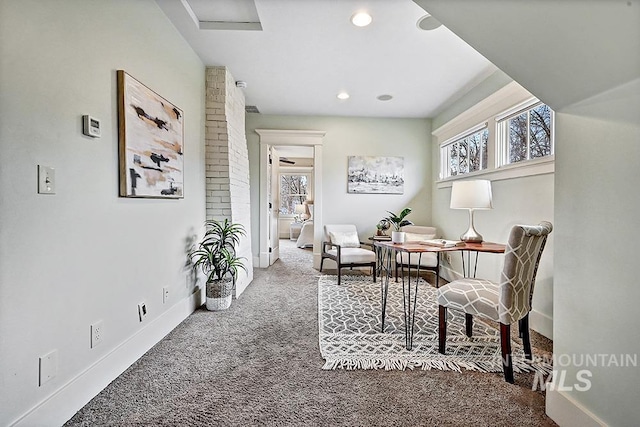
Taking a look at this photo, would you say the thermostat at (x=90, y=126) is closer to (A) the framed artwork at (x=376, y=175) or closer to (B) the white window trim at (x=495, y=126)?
(B) the white window trim at (x=495, y=126)

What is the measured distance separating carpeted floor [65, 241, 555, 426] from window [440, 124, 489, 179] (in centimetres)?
223

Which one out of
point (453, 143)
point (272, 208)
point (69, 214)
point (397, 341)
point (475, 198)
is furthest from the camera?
point (272, 208)

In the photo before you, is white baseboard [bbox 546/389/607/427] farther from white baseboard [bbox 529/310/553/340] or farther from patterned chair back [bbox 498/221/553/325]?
white baseboard [bbox 529/310/553/340]

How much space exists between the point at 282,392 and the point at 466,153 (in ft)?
12.3

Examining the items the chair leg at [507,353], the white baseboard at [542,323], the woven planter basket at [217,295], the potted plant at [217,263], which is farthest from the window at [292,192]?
the chair leg at [507,353]

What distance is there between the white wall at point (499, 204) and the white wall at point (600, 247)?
0.21 metres

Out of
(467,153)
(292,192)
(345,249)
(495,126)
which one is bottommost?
(345,249)

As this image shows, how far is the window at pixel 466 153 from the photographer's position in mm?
3672

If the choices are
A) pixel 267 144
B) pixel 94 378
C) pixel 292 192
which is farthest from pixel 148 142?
pixel 292 192

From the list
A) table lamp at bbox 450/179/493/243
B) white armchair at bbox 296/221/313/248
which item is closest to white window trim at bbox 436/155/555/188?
table lamp at bbox 450/179/493/243

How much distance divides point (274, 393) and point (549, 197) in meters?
2.53

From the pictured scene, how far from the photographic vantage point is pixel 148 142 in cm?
209

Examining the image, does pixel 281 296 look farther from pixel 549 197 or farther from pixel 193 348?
pixel 549 197

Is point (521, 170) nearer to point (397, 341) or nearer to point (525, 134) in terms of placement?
point (525, 134)
